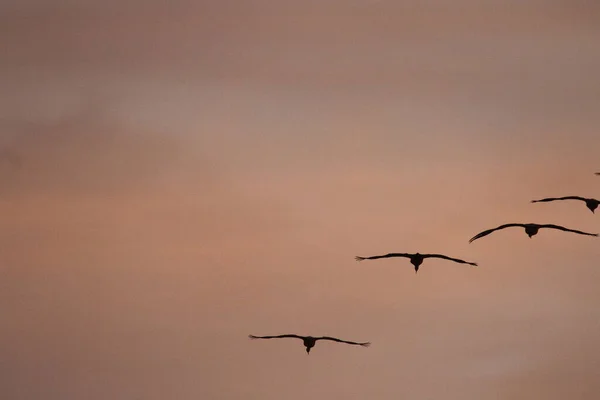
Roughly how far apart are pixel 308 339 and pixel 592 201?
541cm

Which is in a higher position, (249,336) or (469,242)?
(469,242)

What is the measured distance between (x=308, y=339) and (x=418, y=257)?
8.32 ft

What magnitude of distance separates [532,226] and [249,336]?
669 cm

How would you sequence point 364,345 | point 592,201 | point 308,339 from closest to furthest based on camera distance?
point 592,201
point 308,339
point 364,345

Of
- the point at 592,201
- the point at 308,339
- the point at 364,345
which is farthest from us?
the point at 364,345

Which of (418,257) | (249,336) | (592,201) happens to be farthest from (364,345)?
(592,201)

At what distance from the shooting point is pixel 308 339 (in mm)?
21406

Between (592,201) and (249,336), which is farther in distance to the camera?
(249,336)

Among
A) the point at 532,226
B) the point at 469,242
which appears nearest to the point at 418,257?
the point at 532,226

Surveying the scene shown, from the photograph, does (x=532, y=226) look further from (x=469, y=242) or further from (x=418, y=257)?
(x=469, y=242)

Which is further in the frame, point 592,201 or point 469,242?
point 469,242

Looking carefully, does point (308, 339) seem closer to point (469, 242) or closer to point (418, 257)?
point (418, 257)

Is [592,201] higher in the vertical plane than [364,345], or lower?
higher

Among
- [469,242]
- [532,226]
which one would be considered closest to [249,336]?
[469,242]
